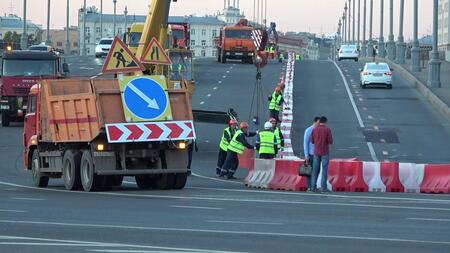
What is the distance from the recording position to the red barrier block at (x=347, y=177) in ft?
90.7

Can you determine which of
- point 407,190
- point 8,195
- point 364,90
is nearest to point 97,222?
point 8,195

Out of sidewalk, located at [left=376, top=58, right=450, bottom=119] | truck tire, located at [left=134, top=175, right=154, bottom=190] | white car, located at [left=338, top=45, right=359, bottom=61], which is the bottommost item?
truck tire, located at [left=134, top=175, right=154, bottom=190]

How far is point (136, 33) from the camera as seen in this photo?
53.0 metres

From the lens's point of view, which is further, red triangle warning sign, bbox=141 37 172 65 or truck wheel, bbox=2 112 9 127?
truck wheel, bbox=2 112 9 127

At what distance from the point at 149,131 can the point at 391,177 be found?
604 cm

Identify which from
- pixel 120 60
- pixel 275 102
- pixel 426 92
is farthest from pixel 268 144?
pixel 426 92

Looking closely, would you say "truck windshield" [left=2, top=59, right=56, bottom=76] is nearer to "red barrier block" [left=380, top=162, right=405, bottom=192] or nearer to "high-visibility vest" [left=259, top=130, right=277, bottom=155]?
"high-visibility vest" [left=259, top=130, right=277, bottom=155]

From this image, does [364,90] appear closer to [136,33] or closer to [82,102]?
[136,33]

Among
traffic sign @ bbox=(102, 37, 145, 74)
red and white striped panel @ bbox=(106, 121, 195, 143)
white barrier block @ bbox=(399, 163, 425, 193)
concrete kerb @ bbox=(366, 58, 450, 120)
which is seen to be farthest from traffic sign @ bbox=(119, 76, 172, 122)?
concrete kerb @ bbox=(366, 58, 450, 120)

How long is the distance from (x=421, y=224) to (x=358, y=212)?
239 cm

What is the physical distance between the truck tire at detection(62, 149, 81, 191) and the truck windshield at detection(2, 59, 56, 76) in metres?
19.4

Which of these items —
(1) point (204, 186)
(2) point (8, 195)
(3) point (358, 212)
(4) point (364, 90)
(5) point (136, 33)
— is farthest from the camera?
(4) point (364, 90)

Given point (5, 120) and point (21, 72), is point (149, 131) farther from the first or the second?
point (5, 120)

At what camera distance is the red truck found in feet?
149
